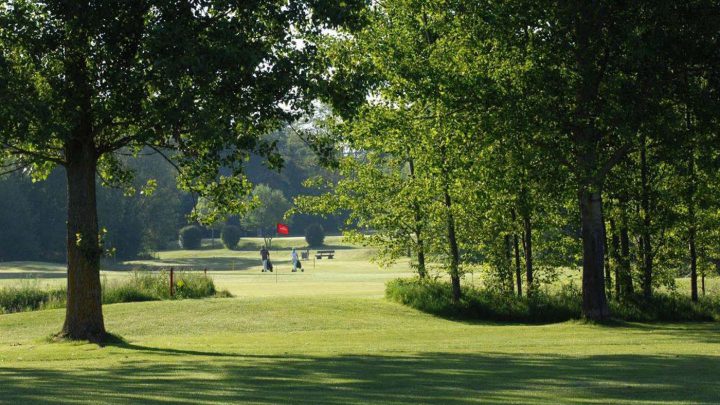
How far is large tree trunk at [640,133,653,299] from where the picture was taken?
1149 inches

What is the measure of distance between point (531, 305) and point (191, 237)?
8599cm

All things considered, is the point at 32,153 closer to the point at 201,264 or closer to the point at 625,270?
the point at 625,270

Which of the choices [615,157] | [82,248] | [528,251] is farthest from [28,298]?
[615,157]

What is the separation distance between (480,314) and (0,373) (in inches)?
750

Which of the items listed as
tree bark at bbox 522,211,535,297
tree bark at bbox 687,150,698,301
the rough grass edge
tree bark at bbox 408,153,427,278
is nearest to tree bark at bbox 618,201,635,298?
tree bark at bbox 687,150,698,301

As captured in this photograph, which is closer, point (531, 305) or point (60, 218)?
point (531, 305)

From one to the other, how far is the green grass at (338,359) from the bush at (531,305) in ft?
3.85

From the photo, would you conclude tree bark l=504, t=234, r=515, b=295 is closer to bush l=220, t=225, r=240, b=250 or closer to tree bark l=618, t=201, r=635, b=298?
tree bark l=618, t=201, r=635, b=298

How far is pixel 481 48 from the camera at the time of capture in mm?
26266

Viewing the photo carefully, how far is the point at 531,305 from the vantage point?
31719 mm

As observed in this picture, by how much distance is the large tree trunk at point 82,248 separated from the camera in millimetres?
22562

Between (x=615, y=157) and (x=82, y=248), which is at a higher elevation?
(x=615, y=157)

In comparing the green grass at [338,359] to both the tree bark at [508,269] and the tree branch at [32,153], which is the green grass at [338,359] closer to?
the tree bark at [508,269]

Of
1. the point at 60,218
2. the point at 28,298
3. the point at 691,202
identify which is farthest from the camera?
the point at 60,218
